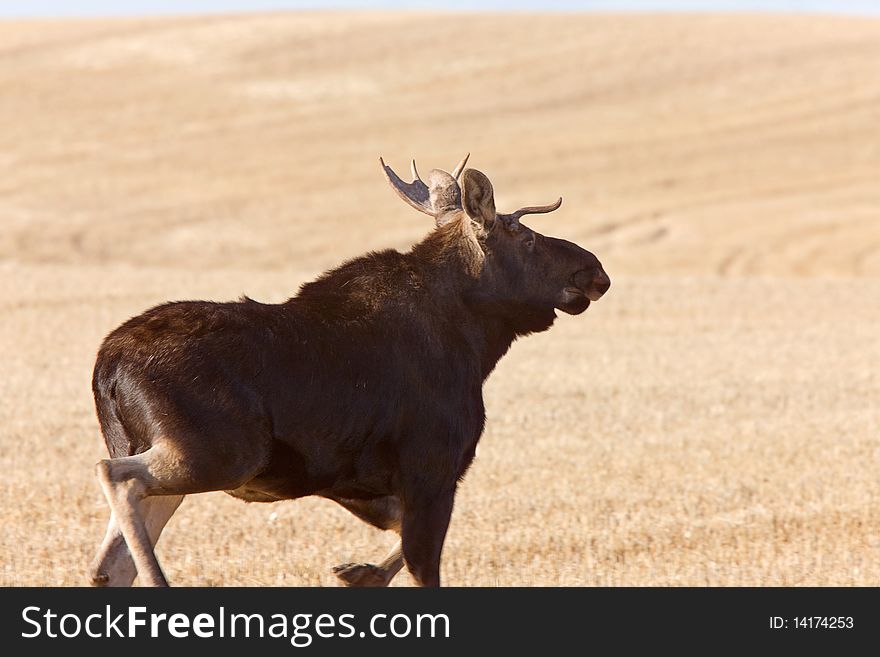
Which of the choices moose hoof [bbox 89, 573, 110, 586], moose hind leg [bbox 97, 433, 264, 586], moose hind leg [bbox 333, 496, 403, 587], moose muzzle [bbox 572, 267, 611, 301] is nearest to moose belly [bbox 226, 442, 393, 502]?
moose hind leg [bbox 333, 496, 403, 587]

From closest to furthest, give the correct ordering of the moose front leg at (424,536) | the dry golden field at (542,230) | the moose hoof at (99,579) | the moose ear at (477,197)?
the moose hoof at (99,579), the moose front leg at (424,536), the moose ear at (477,197), the dry golden field at (542,230)

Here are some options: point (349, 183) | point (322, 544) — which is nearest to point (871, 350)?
point (322, 544)

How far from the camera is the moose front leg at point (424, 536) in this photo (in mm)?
6191

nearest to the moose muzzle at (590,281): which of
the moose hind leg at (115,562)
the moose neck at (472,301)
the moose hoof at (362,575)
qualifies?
the moose neck at (472,301)

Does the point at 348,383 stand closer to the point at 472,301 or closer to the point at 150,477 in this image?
the point at 472,301

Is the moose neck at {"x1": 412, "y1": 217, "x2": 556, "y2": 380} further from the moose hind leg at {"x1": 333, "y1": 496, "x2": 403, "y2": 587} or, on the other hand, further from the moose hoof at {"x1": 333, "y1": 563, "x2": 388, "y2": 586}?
the moose hoof at {"x1": 333, "y1": 563, "x2": 388, "y2": 586}

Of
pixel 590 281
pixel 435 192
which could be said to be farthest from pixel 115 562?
pixel 590 281

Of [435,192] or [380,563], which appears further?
[435,192]

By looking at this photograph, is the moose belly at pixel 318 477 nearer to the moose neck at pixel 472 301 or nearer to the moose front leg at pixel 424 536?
the moose front leg at pixel 424 536

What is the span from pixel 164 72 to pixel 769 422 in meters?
38.9

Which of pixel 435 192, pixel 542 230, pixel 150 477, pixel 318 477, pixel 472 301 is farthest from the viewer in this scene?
pixel 542 230

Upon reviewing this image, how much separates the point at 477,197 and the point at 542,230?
86.0ft

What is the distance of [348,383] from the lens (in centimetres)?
619
